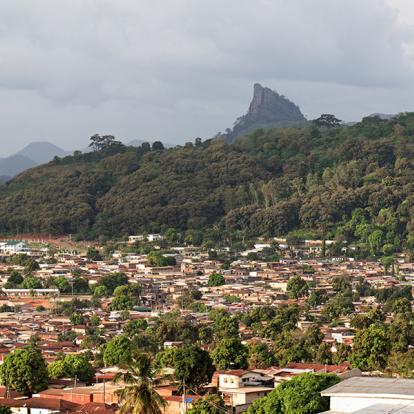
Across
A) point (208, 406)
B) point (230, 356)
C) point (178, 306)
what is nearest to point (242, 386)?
point (230, 356)

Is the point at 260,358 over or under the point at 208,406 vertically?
over

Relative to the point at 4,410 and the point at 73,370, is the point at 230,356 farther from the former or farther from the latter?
the point at 4,410

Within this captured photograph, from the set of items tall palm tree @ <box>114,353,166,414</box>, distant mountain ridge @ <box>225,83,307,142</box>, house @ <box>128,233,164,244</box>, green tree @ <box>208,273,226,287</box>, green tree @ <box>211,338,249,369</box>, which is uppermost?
distant mountain ridge @ <box>225,83,307,142</box>

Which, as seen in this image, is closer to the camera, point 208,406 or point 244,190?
point 208,406

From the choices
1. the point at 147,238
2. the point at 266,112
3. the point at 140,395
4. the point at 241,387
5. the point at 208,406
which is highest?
the point at 266,112

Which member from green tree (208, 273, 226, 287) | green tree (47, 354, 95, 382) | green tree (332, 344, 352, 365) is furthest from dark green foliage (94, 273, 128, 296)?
green tree (47, 354, 95, 382)

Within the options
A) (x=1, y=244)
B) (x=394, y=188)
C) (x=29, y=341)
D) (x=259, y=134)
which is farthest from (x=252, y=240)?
(x=29, y=341)

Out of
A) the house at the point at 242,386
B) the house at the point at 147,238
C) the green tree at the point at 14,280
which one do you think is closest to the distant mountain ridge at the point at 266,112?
the house at the point at 147,238

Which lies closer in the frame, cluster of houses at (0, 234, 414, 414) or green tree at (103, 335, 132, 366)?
cluster of houses at (0, 234, 414, 414)

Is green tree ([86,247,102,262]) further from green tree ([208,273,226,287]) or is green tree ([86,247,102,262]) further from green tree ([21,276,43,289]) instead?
green tree ([208,273,226,287])
